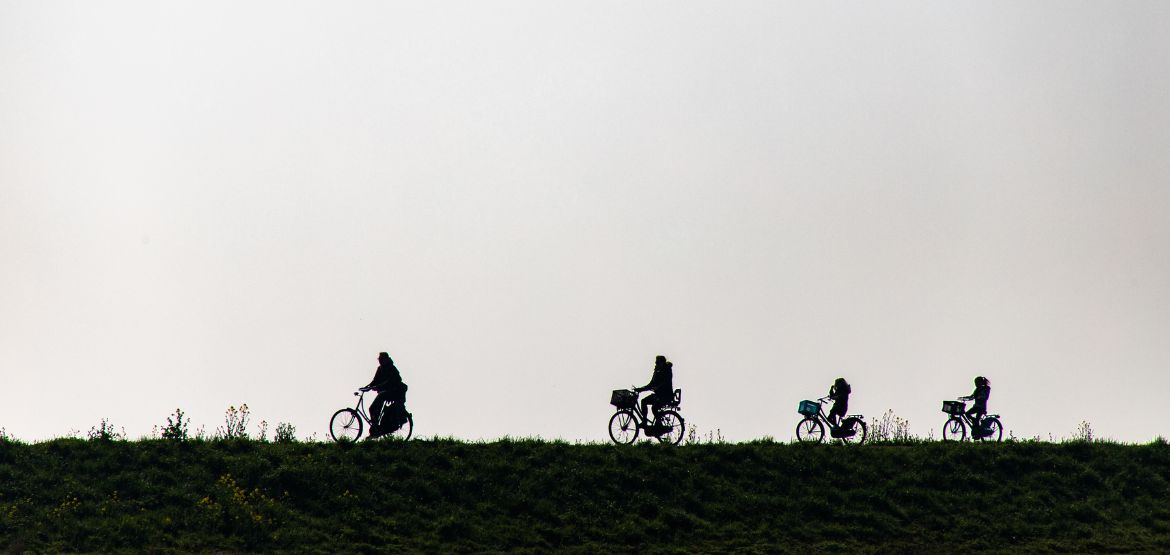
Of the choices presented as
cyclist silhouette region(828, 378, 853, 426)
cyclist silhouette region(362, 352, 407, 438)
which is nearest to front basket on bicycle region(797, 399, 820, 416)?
cyclist silhouette region(828, 378, 853, 426)

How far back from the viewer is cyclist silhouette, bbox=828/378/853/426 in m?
28.4

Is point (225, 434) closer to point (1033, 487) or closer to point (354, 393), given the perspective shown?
point (354, 393)

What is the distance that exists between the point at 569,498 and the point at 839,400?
7991mm

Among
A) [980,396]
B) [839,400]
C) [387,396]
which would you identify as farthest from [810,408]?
[387,396]

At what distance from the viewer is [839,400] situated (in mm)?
28422

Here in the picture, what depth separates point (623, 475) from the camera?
2503 centimetres

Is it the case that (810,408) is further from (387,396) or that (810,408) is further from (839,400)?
(387,396)

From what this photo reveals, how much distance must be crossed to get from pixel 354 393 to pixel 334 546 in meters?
5.83

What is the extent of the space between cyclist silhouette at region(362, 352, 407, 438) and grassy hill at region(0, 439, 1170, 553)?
0.87 metres

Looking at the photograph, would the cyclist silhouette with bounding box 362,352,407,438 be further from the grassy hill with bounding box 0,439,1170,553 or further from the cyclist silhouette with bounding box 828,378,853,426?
the cyclist silhouette with bounding box 828,378,853,426

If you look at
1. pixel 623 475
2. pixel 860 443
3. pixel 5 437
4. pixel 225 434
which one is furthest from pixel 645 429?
pixel 5 437

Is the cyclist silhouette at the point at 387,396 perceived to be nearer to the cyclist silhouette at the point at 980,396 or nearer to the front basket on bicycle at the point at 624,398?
the front basket on bicycle at the point at 624,398

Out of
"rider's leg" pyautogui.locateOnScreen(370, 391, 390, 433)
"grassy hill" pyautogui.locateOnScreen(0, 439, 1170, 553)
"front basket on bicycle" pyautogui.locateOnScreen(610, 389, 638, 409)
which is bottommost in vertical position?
"grassy hill" pyautogui.locateOnScreen(0, 439, 1170, 553)

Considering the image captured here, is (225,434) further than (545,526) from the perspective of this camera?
Yes
